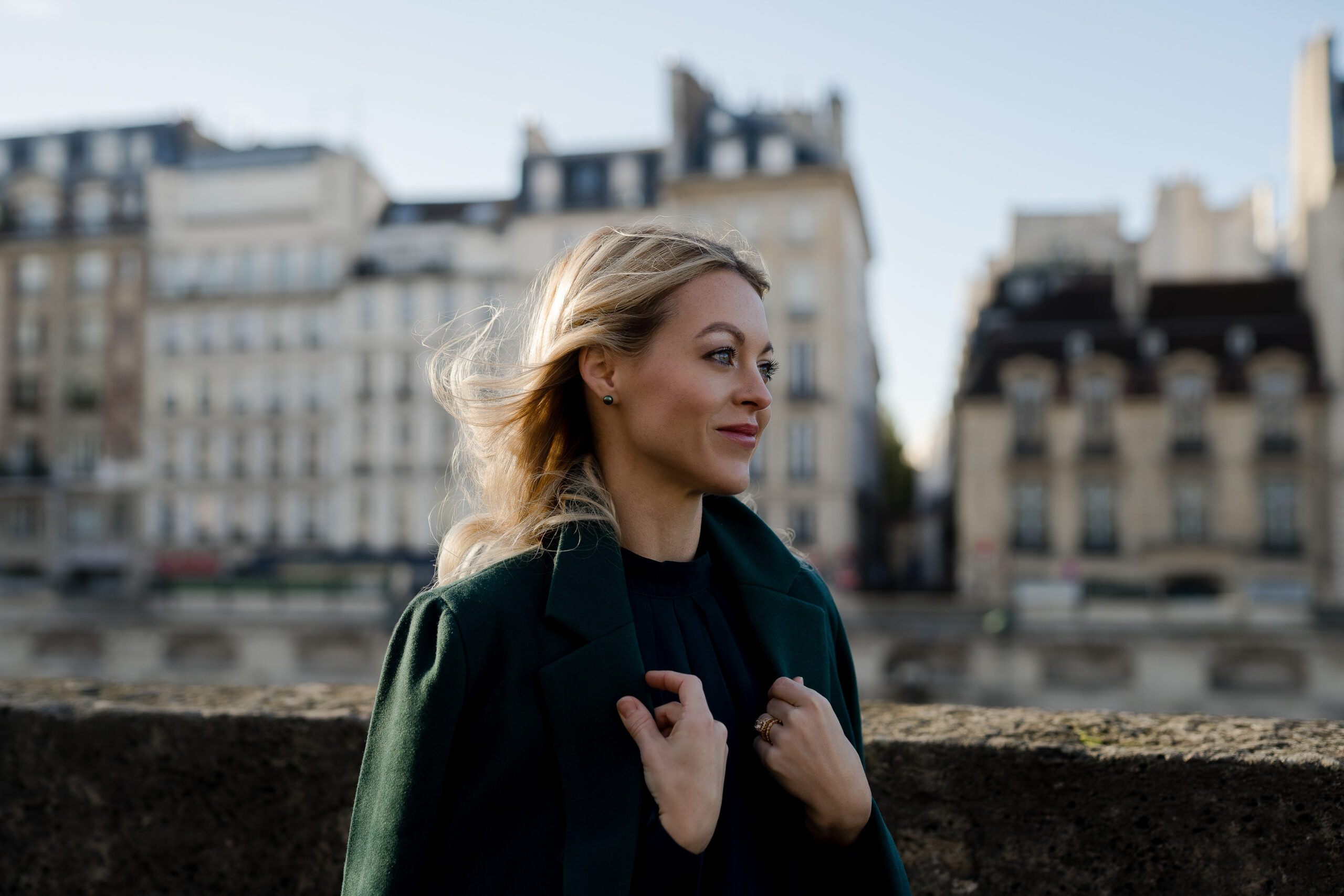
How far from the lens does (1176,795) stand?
2.16m

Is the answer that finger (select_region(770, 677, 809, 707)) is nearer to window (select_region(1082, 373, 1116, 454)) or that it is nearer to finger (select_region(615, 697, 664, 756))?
finger (select_region(615, 697, 664, 756))

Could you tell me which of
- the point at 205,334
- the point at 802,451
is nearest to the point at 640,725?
the point at 802,451

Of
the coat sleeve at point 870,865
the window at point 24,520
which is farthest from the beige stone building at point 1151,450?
the window at point 24,520

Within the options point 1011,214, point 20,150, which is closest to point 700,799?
point 1011,214

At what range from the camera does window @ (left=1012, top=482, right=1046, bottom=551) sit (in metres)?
30.9

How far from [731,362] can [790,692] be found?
0.53 metres

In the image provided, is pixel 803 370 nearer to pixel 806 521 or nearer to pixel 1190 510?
pixel 806 521

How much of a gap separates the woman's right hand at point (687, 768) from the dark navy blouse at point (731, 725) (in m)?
0.07

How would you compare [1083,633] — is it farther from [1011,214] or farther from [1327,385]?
[1011,214]

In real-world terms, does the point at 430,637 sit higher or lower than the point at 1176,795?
higher

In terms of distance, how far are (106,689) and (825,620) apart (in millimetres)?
2249

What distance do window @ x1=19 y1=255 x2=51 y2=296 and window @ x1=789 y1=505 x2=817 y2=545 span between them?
1207 inches

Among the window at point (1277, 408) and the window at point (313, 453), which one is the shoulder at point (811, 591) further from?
the window at point (313, 453)

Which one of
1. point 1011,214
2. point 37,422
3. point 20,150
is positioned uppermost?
point 20,150
